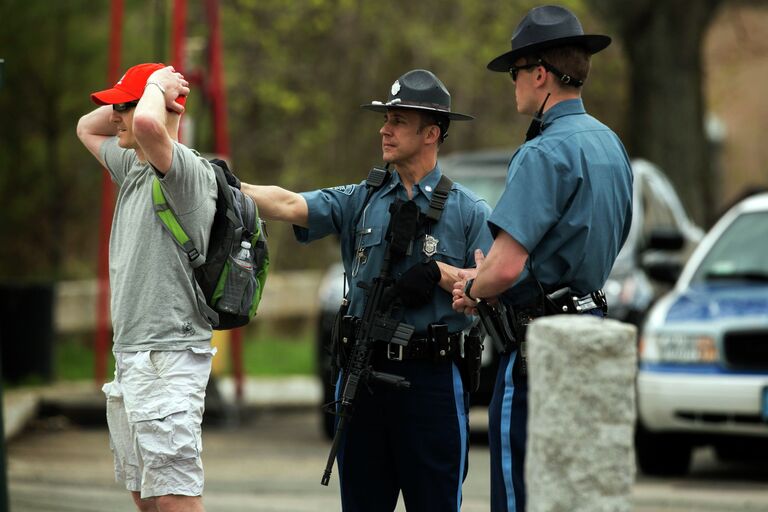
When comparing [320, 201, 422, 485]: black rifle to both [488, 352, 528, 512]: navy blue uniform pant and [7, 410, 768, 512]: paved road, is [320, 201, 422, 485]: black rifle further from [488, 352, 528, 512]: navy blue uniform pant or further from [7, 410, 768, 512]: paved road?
[7, 410, 768, 512]: paved road

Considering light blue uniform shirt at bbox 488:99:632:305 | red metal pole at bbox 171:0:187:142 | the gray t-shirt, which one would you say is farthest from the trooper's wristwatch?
red metal pole at bbox 171:0:187:142

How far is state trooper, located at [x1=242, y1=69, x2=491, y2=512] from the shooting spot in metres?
5.59

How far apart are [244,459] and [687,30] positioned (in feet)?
30.2

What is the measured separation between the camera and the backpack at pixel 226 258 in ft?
→ 17.9

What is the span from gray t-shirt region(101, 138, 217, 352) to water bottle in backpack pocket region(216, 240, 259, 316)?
10 centimetres

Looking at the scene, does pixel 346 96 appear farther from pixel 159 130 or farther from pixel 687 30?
pixel 159 130

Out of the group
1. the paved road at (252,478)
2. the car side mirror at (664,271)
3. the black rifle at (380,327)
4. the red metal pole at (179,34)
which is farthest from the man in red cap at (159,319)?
the red metal pole at (179,34)

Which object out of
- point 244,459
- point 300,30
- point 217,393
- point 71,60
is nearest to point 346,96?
point 300,30

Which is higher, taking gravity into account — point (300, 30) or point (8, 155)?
point (300, 30)

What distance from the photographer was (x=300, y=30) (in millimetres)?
23641

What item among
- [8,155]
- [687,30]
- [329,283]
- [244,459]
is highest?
[687,30]

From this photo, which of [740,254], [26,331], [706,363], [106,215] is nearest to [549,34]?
[706,363]

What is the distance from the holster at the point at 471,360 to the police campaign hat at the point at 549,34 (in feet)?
3.33

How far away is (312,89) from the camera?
23.8m
